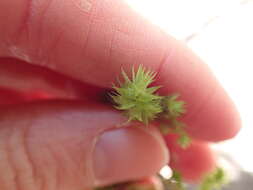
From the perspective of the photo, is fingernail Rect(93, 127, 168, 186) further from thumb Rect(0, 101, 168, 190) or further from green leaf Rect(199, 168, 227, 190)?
green leaf Rect(199, 168, 227, 190)

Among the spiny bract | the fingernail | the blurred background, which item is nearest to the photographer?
the spiny bract

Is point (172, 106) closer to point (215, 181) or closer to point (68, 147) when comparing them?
point (68, 147)

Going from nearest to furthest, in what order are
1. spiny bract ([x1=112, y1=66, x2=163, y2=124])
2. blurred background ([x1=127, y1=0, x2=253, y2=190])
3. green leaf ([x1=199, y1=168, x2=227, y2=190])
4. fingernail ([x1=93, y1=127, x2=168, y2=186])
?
spiny bract ([x1=112, y1=66, x2=163, y2=124])
fingernail ([x1=93, y1=127, x2=168, y2=186])
green leaf ([x1=199, y1=168, x2=227, y2=190])
blurred background ([x1=127, y1=0, x2=253, y2=190])

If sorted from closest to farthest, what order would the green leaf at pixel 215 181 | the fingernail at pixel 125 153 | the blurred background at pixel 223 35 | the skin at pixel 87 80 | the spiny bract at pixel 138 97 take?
the spiny bract at pixel 138 97
the skin at pixel 87 80
the fingernail at pixel 125 153
the green leaf at pixel 215 181
the blurred background at pixel 223 35

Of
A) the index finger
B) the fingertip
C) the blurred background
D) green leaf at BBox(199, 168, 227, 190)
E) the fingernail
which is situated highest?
the blurred background

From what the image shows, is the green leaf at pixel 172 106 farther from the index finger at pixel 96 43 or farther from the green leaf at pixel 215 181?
the green leaf at pixel 215 181

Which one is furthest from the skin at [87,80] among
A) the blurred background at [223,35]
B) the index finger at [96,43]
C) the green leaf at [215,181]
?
the blurred background at [223,35]

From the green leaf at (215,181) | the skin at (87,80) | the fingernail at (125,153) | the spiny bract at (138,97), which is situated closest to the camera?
the spiny bract at (138,97)

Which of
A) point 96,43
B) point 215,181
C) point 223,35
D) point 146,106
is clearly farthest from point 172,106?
point 223,35

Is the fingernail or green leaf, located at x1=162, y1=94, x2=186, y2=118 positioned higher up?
green leaf, located at x1=162, y1=94, x2=186, y2=118

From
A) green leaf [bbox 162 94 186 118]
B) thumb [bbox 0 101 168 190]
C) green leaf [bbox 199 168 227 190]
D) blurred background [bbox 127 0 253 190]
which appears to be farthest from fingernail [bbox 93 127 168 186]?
blurred background [bbox 127 0 253 190]
